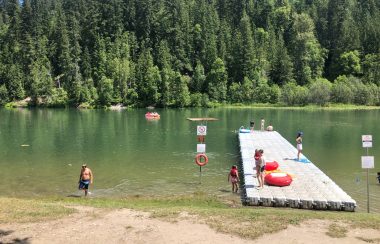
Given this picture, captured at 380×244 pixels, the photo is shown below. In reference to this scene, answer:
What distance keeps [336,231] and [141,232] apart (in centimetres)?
686

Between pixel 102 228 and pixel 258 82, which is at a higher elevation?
pixel 258 82

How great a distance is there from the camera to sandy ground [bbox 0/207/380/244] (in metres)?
13.6

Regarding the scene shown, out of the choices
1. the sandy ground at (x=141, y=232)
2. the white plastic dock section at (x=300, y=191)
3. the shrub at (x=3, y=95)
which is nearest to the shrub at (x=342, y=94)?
the white plastic dock section at (x=300, y=191)

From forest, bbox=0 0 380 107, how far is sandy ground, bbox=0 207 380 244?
105m

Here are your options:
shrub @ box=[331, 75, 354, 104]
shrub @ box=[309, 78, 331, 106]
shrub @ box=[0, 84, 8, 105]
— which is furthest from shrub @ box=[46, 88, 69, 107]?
shrub @ box=[331, 75, 354, 104]

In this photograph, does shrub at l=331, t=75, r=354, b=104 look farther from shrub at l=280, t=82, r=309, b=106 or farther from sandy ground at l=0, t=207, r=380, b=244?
sandy ground at l=0, t=207, r=380, b=244

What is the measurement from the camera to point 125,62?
13825 centimetres

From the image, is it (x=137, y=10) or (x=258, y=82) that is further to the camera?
(x=137, y=10)

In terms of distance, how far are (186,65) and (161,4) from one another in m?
39.1

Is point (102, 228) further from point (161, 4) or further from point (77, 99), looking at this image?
point (161, 4)

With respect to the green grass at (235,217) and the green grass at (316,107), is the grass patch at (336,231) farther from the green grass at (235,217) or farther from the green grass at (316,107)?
the green grass at (316,107)

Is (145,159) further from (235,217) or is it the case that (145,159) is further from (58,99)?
(58,99)

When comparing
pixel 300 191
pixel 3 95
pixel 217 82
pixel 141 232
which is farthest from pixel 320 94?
pixel 141 232

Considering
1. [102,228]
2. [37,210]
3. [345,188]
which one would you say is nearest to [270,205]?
[345,188]
